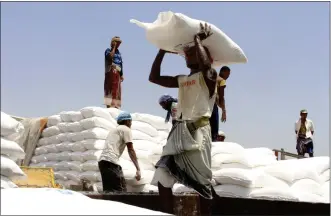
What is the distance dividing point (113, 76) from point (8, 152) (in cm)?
549

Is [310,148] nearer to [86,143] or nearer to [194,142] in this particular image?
[86,143]

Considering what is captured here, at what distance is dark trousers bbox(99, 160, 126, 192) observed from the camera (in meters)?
4.47

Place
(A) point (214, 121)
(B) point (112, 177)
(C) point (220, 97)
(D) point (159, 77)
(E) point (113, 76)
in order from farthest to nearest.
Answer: (E) point (113, 76) < (A) point (214, 121) < (C) point (220, 97) < (B) point (112, 177) < (D) point (159, 77)

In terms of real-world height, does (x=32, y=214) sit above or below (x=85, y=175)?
above

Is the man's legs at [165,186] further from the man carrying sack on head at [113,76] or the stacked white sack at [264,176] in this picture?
the man carrying sack on head at [113,76]

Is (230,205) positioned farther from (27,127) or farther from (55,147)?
(27,127)

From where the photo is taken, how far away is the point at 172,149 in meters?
2.76

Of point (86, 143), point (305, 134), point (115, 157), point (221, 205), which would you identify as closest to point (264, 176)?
point (221, 205)

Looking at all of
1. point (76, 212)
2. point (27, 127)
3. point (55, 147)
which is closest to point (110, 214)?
point (76, 212)

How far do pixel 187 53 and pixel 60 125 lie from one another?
13.3ft

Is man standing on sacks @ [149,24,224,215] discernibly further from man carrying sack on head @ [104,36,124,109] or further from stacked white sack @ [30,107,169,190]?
man carrying sack on head @ [104,36,124,109]

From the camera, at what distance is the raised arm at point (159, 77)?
9.71ft

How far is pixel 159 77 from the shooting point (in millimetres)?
3008

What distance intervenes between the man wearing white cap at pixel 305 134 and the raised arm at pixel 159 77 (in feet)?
19.1
